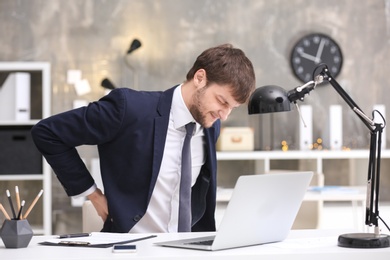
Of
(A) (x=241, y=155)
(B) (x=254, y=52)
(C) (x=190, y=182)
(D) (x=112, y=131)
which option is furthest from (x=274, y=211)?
(B) (x=254, y=52)

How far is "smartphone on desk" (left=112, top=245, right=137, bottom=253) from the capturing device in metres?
2.09

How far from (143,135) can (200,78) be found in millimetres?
292

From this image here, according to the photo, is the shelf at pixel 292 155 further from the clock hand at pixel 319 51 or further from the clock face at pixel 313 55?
the clock hand at pixel 319 51

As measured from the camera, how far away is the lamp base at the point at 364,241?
2209 mm

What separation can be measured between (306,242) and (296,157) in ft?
12.8

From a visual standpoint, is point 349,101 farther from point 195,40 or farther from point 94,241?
point 195,40

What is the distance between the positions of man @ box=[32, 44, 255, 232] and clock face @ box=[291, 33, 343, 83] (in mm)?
3917

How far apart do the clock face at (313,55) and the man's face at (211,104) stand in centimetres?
397

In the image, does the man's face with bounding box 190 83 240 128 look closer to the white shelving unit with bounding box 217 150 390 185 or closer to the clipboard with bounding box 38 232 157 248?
the clipboard with bounding box 38 232 157 248

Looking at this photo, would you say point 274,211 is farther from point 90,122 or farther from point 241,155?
point 241,155

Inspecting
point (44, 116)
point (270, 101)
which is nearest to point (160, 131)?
point (270, 101)

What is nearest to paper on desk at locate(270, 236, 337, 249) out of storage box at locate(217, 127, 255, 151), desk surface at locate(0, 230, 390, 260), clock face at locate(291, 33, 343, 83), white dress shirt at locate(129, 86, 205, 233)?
desk surface at locate(0, 230, 390, 260)

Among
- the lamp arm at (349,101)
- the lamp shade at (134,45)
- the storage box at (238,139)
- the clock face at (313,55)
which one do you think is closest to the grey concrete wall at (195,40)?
the clock face at (313,55)

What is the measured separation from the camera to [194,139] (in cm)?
290
